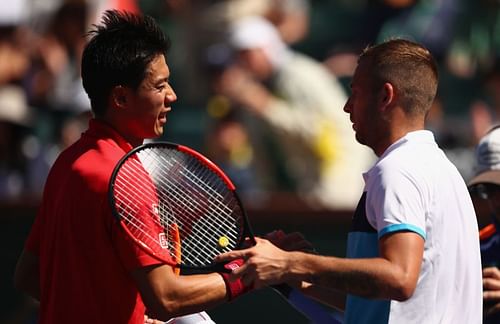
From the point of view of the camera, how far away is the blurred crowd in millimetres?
9570

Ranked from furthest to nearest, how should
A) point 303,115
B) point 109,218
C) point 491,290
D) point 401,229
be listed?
point 303,115, point 491,290, point 109,218, point 401,229

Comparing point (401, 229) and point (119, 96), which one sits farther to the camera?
point (119, 96)

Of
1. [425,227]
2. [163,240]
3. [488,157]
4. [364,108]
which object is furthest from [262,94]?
[425,227]

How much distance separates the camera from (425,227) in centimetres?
406

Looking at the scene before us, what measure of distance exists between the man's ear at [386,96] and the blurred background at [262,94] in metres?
4.42

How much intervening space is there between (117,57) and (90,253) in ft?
2.26

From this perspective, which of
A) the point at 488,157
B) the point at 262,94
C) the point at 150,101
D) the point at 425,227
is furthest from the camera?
the point at 262,94

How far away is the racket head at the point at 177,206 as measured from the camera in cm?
417

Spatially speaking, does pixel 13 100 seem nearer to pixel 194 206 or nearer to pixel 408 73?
pixel 194 206

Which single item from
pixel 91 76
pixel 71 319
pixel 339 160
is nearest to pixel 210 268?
pixel 71 319

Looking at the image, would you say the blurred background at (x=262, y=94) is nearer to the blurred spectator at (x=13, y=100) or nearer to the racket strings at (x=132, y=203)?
the blurred spectator at (x=13, y=100)

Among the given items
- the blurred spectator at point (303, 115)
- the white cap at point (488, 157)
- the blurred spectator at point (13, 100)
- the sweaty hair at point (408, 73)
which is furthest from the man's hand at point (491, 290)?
the blurred spectator at point (13, 100)

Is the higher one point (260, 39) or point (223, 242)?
point (260, 39)

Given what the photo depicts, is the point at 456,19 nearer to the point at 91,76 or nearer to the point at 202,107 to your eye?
the point at 202,107
